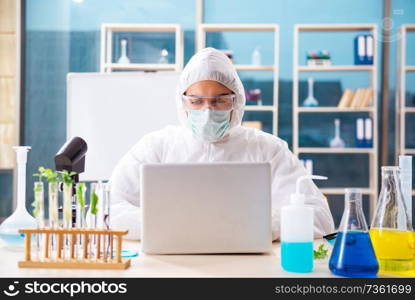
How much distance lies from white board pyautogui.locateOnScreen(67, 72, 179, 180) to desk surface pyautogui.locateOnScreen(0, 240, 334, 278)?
1.78 m

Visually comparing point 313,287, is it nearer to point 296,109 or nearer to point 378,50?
point 296,109

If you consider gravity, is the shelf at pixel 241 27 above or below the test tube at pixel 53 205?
above

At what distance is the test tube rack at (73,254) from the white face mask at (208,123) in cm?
94

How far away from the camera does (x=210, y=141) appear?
2232 millimetres

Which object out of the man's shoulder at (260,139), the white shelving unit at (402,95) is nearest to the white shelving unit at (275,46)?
the white shelving unit at (402,95)

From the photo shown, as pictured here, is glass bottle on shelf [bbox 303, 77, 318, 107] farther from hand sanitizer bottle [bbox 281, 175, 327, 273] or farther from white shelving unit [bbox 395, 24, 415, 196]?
hand sanitizer bottle [bbox 281, 175, 327, 273]

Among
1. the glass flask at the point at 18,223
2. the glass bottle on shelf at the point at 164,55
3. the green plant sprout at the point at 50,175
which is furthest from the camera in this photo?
the glass bottle on shelf at the point at 164,55

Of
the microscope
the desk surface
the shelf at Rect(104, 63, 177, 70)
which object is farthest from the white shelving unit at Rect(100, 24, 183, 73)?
the desk surface

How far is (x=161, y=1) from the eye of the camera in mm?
5051

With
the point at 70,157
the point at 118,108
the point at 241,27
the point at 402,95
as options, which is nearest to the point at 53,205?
the point at 70,157

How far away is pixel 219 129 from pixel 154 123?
102 centimetres

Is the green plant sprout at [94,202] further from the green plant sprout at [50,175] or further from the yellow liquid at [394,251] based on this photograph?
the yellow liquid at [394,251]

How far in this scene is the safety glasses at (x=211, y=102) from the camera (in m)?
2.11

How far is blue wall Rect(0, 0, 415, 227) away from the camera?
5.00 metres
